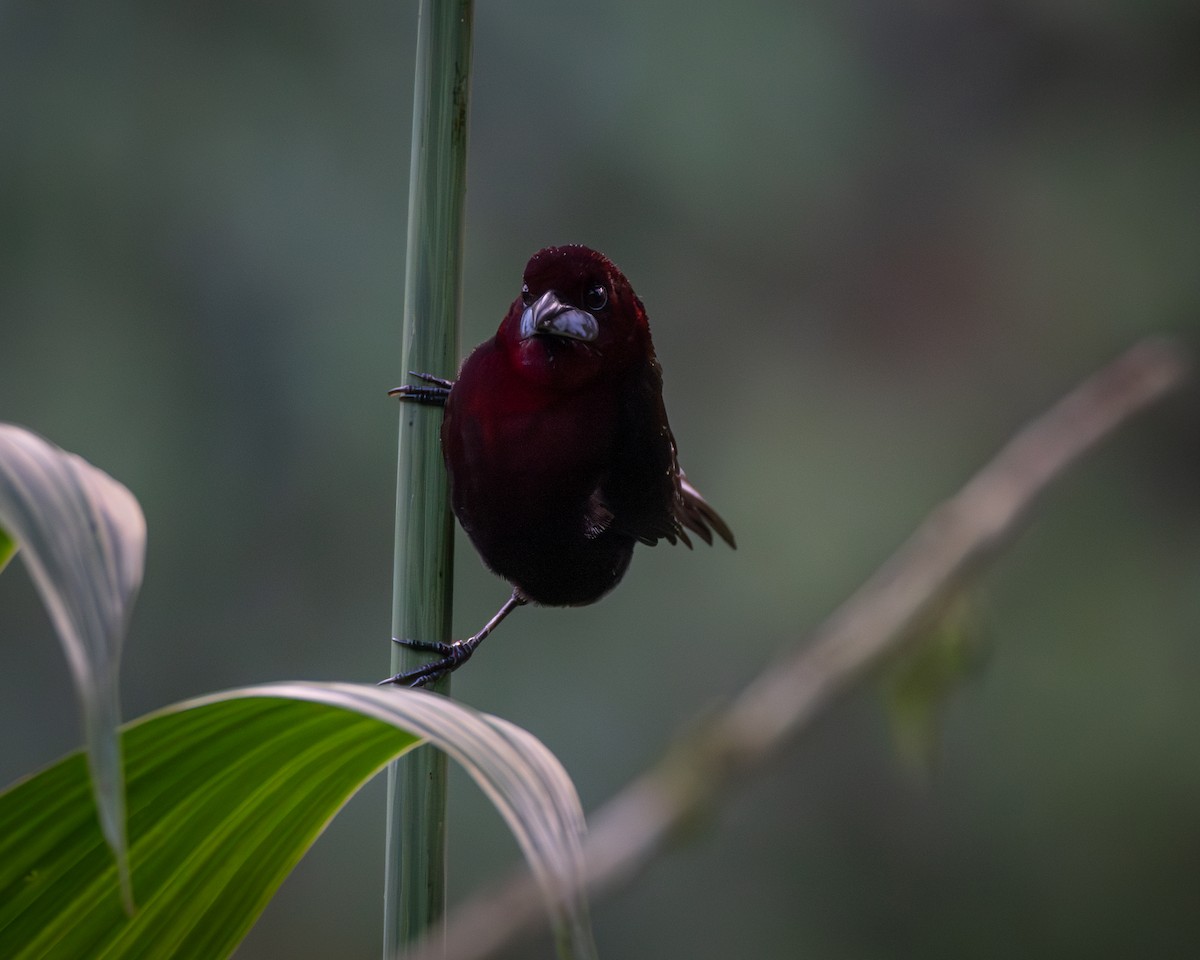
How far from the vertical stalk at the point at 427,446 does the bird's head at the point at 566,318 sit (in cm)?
16

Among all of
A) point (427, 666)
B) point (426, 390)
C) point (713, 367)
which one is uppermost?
point (426, 390)

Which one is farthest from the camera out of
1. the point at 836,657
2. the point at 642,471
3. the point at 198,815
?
the point at 642,471

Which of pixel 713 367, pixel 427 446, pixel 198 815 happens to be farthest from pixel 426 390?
pixel 713 367

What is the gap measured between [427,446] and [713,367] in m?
1.71

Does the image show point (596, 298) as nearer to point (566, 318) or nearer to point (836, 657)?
point (566, 318)

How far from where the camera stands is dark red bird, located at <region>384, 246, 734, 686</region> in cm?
74

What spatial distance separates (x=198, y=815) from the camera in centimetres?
35

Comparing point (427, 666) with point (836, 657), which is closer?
point (836, 657)

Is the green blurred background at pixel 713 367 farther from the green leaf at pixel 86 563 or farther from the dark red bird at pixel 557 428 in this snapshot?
the green leaf at pixel 86 563

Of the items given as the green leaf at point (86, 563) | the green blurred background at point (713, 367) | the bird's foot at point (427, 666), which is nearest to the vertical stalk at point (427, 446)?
the bird's foot at point (427, 666)

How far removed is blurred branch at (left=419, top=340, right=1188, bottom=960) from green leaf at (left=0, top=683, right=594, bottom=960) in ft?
0.28

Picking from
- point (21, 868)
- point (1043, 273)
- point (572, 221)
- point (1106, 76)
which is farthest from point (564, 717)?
point (21, 868)

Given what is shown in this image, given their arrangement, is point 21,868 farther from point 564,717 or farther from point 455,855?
point 455,855

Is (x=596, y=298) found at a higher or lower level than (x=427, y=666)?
higher
